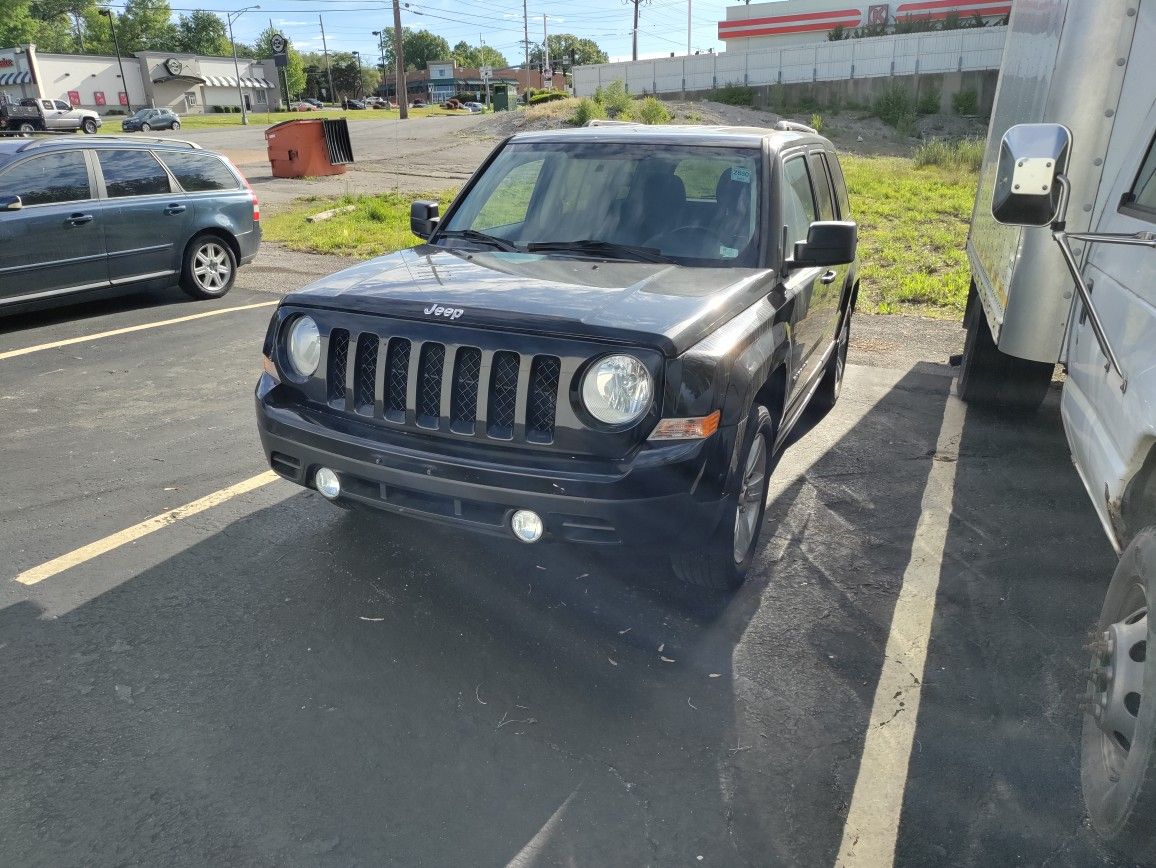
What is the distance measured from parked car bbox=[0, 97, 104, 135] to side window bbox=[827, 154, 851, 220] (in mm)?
49282

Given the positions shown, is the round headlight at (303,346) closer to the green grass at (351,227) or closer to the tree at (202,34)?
the green grass at (351,227)

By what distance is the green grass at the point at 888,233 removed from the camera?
1010 cm

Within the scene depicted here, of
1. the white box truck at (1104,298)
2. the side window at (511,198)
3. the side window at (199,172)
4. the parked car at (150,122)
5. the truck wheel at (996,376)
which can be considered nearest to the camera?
the white box truck at (1104,298)

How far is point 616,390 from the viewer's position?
3164mm

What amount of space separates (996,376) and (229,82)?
309 ft

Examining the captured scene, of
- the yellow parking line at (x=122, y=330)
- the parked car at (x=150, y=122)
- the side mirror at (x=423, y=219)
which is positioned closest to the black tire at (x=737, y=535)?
the side mirror at (x=423, y=219)

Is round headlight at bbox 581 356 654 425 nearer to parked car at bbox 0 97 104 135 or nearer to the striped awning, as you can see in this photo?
parked car at bbox 0 97 104 135

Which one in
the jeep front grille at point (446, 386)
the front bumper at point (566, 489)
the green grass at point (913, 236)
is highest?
the jeep front grille at point (446, 386)

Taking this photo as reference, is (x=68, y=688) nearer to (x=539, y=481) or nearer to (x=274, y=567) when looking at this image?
(x=274, y=567)

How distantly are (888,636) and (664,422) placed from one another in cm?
134

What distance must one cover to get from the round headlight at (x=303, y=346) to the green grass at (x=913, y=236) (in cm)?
725

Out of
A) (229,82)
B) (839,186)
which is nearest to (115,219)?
(839,186)

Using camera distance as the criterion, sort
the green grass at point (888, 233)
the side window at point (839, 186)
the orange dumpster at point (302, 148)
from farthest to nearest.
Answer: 1. the orange dumpster at point (302, 148)
2. the green grass at point (888, 233)
3. the side window at point (839, 186)

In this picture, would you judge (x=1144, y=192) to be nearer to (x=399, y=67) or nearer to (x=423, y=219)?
(x=423, y=219)
